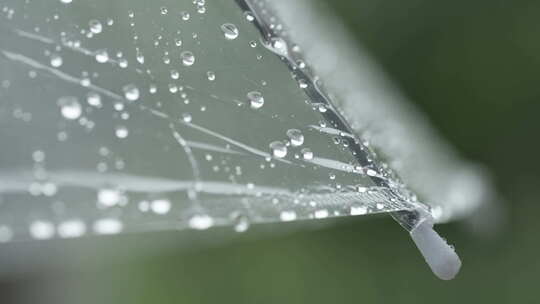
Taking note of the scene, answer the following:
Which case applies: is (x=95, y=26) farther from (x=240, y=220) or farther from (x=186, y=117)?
(x=240, y=220)

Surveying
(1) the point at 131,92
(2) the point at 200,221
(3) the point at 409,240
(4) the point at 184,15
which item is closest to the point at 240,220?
(2) the point at 200,221

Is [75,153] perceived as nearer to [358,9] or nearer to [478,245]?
[478,245]

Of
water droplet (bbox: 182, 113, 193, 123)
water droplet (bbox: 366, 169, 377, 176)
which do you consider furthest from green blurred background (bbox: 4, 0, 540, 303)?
water droplet (bbox: 182, 113, 193, 123)

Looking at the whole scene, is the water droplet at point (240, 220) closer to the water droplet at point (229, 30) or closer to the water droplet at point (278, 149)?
the water droplet at point (278, 149)

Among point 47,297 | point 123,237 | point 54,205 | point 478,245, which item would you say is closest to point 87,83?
point 54,205

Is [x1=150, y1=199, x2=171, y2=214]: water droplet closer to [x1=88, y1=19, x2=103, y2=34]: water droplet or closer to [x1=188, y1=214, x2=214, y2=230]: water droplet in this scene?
[x1=188, y1=214, x2=214, y2=230]: water droplet

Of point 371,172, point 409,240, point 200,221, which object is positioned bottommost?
point 200,221
